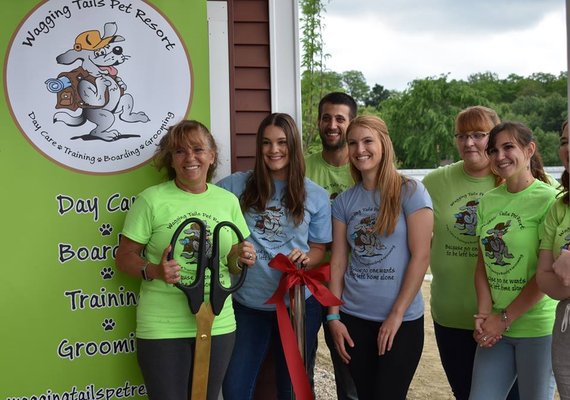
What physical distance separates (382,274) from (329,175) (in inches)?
28.2

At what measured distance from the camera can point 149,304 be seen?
102 inches

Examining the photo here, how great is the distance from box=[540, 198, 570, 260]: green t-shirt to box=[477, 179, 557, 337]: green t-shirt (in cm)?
13

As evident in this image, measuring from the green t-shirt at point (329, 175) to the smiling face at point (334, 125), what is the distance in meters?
0.09

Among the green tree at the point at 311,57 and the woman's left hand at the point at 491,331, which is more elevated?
the green tree at the point at 311,57

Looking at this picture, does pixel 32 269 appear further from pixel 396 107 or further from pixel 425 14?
pixel 425 14

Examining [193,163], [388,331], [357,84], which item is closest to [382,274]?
[388,331]

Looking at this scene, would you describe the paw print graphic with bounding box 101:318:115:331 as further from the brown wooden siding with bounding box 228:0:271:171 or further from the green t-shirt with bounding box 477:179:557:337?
the green t-shirt with bounding box 477:179:557:337

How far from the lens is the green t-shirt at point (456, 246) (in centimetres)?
294

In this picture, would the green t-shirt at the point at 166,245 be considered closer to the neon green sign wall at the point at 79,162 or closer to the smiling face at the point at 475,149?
the neon green sign wall at the point at 79,162

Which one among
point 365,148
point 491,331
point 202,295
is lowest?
point 491,331

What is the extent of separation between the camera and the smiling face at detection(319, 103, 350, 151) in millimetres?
3172

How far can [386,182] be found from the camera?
264 centimetres

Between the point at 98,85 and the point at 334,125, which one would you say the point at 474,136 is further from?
the point at 98,85

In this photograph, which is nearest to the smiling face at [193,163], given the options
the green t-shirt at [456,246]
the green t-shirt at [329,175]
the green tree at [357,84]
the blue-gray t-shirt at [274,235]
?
the blue-gray t-shirt at [274,235]
